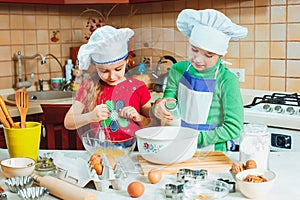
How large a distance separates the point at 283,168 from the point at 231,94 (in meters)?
0.26

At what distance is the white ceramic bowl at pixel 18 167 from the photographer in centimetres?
119

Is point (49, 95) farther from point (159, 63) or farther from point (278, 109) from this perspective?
point (159, 63)

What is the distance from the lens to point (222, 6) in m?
2.71

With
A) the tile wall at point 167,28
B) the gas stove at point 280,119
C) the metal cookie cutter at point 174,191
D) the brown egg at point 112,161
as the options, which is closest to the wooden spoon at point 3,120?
the brown egg at point 112,161

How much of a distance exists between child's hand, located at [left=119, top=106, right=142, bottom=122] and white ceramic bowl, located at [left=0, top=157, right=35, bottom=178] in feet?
0.90

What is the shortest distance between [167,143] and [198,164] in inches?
5.3

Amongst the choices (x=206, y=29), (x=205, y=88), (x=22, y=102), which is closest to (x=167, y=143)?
(x=205, y=88)

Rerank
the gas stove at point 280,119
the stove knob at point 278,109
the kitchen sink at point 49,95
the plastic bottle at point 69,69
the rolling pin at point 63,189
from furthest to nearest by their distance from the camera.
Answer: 1. the plastic bottle at point 69,69
2. the kitchen sink at point 49,95
3. the stove knob at point 278,109
4. the gas stove at point 280,119
5. the rolling pin at point 63,189

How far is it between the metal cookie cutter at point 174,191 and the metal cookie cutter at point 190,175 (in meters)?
0.07

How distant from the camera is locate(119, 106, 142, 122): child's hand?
1218 mm

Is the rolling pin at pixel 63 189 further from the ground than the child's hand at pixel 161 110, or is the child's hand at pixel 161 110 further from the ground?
the child's hand at pixel 161 110

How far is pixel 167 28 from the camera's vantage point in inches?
113

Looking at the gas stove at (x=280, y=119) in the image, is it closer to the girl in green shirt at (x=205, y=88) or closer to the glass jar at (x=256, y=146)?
the girl in green shirt at (x=205, y=88)

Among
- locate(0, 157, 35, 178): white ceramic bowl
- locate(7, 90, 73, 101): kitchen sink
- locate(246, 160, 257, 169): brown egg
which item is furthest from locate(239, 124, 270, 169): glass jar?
locate(7, 90, 73, 101): kitchen sink
